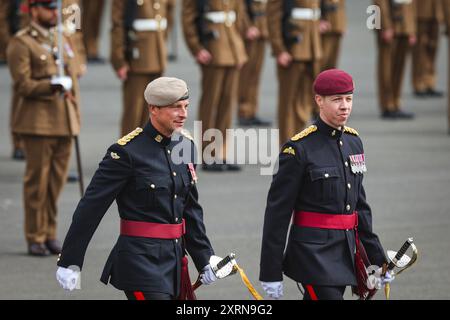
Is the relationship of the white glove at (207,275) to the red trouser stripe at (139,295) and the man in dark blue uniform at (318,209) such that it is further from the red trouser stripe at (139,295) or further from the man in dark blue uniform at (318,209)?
the red trouser stripe at (139,295)

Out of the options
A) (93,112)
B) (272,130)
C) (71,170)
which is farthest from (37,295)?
(93,112)

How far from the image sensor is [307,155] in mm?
6512

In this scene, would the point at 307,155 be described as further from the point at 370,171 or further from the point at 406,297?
the point at 370,171

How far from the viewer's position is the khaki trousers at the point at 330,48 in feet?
51.3

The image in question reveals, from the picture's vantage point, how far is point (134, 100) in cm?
1270

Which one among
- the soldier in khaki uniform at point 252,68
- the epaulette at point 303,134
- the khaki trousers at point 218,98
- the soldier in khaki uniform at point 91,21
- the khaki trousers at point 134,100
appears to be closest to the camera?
the epaulette at point 303,134

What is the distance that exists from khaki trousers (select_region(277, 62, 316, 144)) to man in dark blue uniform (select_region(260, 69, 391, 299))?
6.92m

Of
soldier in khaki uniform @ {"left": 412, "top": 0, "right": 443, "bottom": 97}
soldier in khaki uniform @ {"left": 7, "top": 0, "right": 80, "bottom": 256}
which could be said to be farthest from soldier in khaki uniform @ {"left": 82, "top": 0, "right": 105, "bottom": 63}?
soldier in khaki uniform @ {"left": 7, "top": 0, "right": 80, "bottom": 256}

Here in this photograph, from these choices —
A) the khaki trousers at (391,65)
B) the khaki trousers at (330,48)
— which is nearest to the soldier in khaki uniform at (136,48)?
the khaki trousers at (330,48)

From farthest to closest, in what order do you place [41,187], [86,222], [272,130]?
1. [272,130]
2. [41,187]
3. [86,222]

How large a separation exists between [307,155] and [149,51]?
20.4 feet

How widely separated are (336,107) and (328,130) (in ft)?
0.51

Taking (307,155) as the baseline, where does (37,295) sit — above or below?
below

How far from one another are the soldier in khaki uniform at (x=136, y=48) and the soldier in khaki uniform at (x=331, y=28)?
9.78 ft
